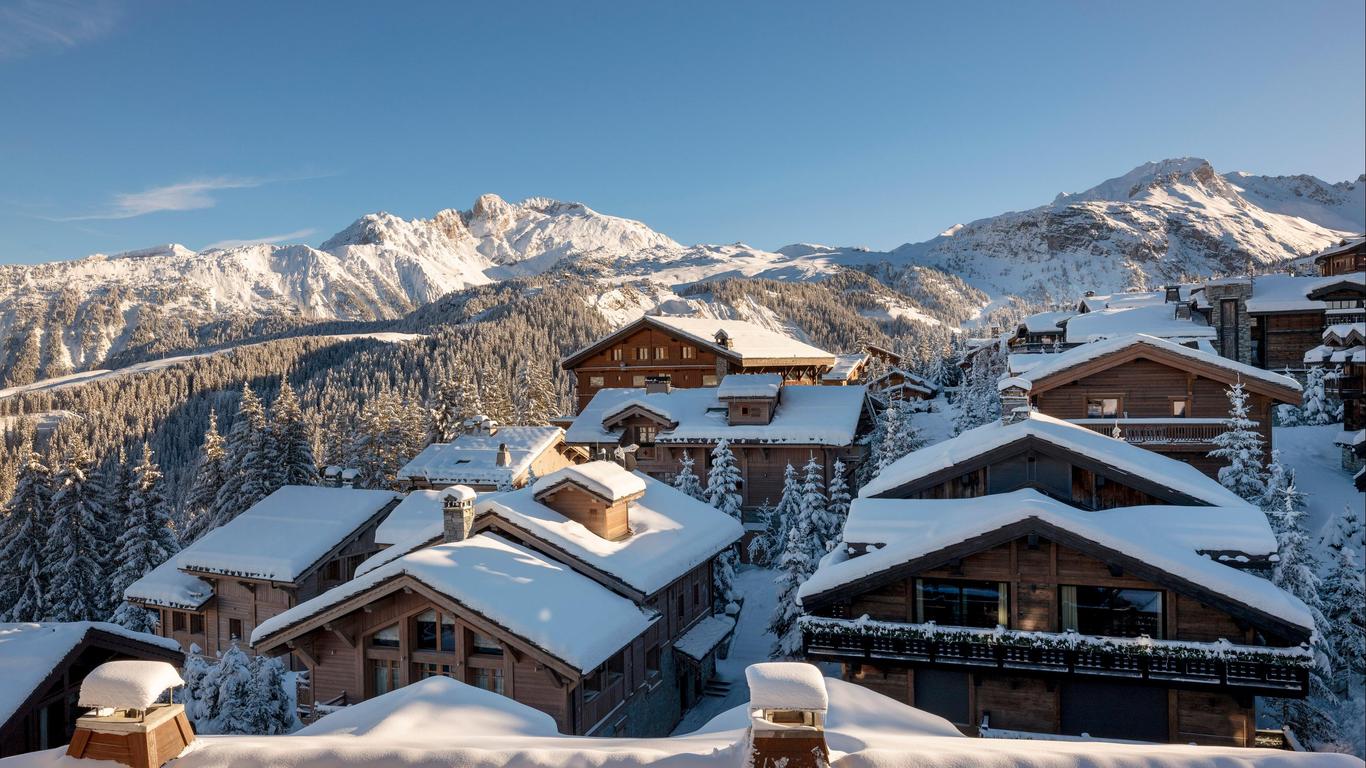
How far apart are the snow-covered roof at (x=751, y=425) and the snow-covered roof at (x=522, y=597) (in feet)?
64.4

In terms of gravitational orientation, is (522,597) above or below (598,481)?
below

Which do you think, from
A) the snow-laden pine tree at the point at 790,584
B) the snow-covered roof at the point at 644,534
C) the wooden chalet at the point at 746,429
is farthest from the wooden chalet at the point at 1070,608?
the wooden chalet at the point at 746,429

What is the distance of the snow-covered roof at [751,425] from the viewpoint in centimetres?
3872

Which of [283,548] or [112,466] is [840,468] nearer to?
[283,548]

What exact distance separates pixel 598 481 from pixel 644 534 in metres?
2.88

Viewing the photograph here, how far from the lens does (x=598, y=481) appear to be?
72.7ft

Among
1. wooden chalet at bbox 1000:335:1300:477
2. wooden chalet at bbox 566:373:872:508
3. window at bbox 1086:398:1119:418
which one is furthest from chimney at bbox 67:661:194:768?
wooden chalet at bbox 566:373:872:508

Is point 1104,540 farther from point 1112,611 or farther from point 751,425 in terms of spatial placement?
point 751,425

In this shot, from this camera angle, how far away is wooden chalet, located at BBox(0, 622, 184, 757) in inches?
558

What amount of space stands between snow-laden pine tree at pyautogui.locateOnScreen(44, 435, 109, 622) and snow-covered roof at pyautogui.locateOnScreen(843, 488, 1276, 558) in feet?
128

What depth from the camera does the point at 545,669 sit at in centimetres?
1775

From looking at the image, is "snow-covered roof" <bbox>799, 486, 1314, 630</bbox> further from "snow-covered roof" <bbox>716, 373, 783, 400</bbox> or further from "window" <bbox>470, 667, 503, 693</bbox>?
"snow-covered roof" <bbox>716, 373, 783, 400</bbox>

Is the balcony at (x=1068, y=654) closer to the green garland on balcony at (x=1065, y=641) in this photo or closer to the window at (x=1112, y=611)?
the green garland on balcony at (x=1065, y=641)

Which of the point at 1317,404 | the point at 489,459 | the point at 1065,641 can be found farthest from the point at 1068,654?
the point at 1317,404
